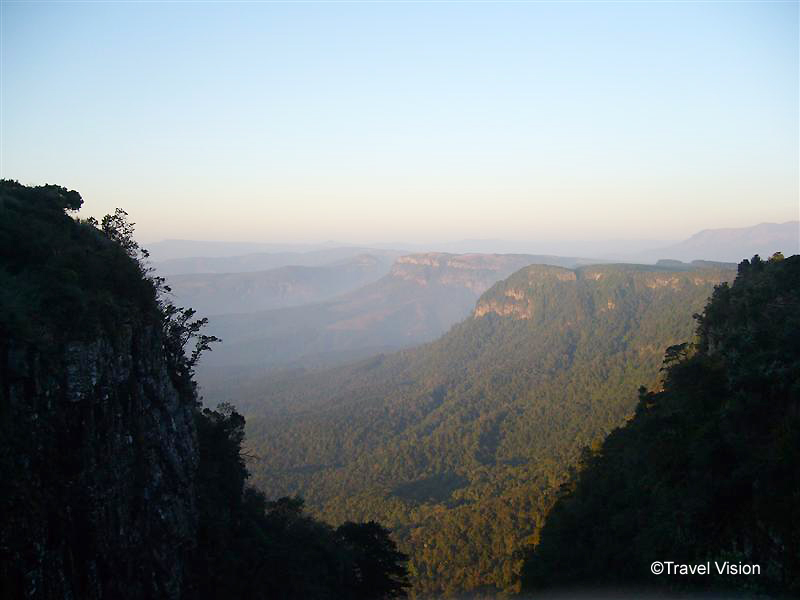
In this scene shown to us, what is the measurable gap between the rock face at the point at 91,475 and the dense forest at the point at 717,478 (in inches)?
569

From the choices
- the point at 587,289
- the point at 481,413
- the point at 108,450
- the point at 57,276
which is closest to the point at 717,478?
the point at 108,450

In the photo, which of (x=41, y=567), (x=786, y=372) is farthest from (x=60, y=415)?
(x=786, y=372)

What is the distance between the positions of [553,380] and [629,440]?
6671 cm

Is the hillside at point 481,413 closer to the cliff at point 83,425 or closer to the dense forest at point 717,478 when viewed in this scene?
the dense forest at point 717,478

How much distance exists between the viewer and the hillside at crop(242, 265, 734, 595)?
44812mm

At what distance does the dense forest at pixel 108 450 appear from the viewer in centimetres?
1159

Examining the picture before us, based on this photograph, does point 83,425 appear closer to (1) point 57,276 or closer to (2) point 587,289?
(1) point 57,276

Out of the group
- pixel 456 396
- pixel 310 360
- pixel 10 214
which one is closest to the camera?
pixel 10 214

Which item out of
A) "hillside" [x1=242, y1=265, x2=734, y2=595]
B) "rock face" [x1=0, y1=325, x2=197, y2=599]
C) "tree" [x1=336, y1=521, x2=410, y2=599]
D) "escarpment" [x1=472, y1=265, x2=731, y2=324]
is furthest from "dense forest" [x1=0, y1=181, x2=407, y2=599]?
"escarpment" [x1=472, y1=265, x2=731, y2=324]

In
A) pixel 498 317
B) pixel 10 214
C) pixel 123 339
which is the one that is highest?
pixel 10 214

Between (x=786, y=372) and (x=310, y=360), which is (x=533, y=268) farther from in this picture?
(x=786, y=372)

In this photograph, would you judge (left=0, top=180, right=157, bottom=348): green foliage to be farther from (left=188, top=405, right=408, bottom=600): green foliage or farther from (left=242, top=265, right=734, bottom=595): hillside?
(left=242, top=265, right=734, bottom=595): hillside

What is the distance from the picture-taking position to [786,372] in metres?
15.0

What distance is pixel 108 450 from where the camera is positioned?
13.9 m
